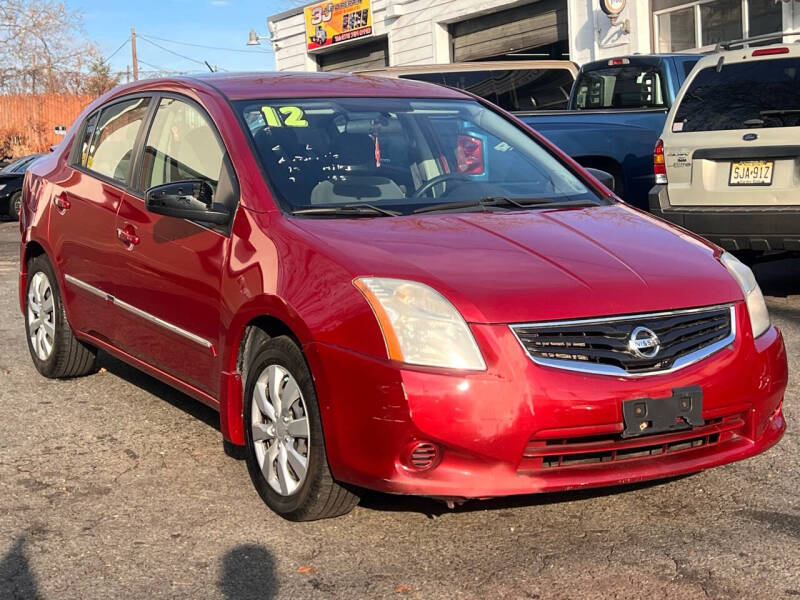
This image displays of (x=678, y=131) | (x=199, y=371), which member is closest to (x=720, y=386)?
(x=199, y=371)

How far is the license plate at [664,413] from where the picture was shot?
3.90m

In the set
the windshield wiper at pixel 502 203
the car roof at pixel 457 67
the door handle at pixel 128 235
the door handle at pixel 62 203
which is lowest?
the door handle at pixel 128 235

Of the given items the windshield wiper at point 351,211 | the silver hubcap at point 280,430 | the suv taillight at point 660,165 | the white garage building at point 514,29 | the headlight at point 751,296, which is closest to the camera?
the silver hubcap at point 280,430

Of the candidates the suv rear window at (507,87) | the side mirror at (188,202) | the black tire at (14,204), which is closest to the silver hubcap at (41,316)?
the side mirror at (188,202)

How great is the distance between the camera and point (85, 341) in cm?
633

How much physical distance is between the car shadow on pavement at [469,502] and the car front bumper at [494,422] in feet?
1.68

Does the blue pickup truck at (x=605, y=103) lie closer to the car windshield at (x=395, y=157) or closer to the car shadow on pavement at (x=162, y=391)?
the car shadow on pavement at (x=162, y=391)

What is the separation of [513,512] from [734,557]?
85 cm

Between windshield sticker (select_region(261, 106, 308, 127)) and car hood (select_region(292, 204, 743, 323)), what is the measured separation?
0.75m

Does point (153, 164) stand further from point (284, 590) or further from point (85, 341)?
point (284, 590)

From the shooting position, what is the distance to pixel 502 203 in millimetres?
5000

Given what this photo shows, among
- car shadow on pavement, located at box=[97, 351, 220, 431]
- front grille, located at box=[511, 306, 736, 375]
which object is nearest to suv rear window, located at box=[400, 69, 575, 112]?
car shadow on pavement, located at box=[97, 351, 220, 431]

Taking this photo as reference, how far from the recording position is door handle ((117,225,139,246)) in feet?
17.7

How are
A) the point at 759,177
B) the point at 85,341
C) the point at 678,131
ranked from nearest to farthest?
the point at 85,341 < the point at 759,177 < the point at 678,131
